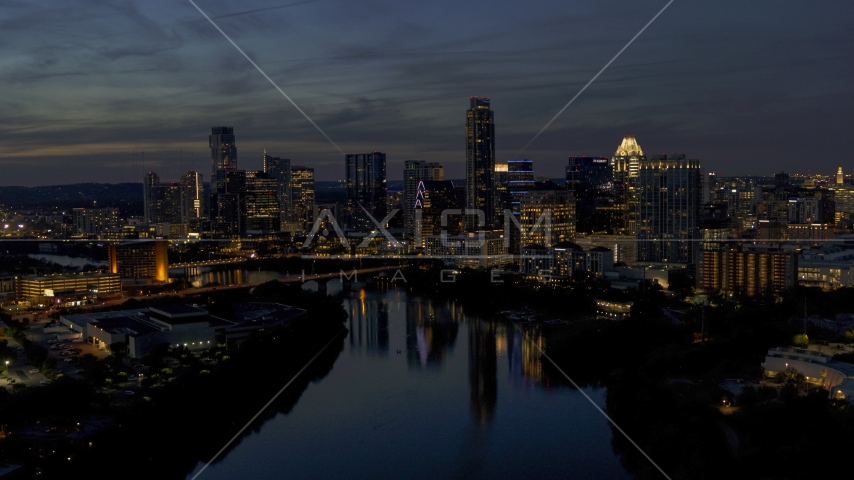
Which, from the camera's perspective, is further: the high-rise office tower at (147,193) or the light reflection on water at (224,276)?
the high-rise office tower at (147,193)

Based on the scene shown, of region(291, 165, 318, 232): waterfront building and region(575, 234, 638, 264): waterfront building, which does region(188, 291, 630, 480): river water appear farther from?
region(291, 165, 318, 232): waterfront building

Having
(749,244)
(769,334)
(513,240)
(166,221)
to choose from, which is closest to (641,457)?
(769,334)

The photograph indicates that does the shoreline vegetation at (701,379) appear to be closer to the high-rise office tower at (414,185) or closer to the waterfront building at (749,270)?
the waterfront building at (749,270)

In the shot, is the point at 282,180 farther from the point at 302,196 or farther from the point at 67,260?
the point at 67,260

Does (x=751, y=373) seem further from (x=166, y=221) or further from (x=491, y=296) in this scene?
(x=166, y=221)

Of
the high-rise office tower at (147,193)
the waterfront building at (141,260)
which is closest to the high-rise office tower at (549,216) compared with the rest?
the waterfront building at (141,260)

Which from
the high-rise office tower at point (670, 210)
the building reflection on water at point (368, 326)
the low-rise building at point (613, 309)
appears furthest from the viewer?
the high-rise office tower at point (670, 210)
